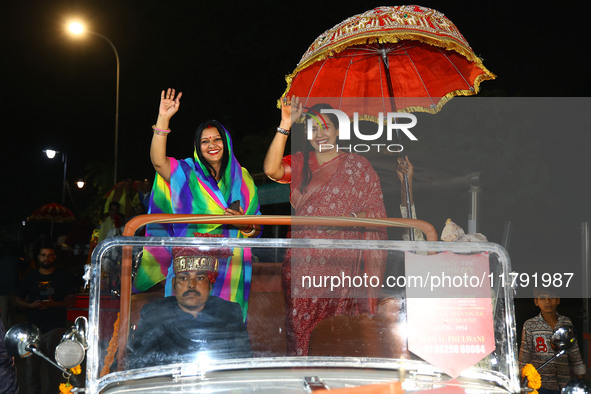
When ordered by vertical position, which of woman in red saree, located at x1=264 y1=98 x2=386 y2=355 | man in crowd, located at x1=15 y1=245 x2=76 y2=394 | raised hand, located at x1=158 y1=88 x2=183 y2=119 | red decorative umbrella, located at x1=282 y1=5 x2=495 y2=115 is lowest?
man in crowd, located at x1=15 y1=245 x2=76 y2=394

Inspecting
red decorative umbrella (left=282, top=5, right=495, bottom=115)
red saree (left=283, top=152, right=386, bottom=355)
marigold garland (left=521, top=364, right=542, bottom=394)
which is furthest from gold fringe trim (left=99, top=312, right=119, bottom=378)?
red decorative umbrella (left=282, top=5, right=495, bottom=115)

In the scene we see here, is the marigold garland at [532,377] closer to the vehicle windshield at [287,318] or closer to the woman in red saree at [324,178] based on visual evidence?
the vehicle windshield at [287,318]

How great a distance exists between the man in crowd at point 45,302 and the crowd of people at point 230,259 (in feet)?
0.04

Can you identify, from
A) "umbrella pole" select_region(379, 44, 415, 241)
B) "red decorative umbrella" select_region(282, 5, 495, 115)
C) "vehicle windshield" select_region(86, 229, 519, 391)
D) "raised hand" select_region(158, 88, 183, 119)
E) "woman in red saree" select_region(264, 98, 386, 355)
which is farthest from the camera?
"red decorative umbrella" select_region(282, 5, 495, 115)

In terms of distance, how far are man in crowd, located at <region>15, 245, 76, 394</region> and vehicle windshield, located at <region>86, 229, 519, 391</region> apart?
12.1 feet

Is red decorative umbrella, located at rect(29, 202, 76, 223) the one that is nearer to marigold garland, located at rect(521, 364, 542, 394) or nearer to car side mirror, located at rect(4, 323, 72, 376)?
car side mirror, located at rect(4, 323, 72, 376)

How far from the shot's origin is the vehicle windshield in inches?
69.3

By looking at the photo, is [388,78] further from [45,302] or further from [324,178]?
[45,302]

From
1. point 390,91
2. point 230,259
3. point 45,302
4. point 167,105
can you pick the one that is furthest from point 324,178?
point 45,302

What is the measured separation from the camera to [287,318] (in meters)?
1.98

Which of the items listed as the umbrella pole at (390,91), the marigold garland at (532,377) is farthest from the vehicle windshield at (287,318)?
the umbrella pole at (390,91)

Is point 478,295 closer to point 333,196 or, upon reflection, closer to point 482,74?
point 333,196

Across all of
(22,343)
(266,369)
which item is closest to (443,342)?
(266,369)

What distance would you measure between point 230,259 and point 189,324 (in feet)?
0.81
